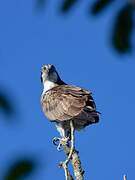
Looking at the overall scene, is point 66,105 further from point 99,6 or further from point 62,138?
point 99,6

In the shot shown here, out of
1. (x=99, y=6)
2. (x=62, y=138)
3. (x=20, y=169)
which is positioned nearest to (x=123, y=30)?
(x=99, y=6)

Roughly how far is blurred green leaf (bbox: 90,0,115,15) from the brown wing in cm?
846

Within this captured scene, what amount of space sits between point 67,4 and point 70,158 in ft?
17.9

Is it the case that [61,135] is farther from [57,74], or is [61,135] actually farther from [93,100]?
[57,74]

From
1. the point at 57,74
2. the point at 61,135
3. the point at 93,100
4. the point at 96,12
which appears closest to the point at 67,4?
the point at 96,12

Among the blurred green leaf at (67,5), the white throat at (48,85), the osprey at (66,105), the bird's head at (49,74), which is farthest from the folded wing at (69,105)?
the blurred green leaf at (67,5)

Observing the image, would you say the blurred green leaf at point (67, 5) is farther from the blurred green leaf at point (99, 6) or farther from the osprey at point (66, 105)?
the osprey at point (66, 105)

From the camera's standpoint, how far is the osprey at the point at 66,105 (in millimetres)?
9602

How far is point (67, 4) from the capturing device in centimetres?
133

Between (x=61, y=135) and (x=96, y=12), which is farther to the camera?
(x=61, y=135)

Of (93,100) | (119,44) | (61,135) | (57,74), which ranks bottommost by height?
(119,44)

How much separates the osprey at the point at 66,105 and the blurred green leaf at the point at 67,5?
306 inches

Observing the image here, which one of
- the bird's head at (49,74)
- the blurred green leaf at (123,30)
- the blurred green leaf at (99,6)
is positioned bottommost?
the blurred green leaf at (123,30)

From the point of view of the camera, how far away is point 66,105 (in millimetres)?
10391
